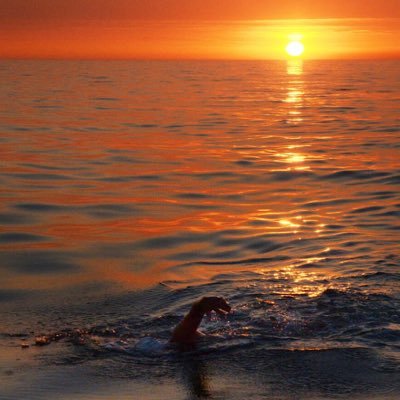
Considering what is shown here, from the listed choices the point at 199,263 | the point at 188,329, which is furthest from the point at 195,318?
the point at 199,263

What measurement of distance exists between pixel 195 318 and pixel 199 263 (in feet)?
11.8

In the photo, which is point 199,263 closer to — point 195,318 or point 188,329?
point 188,329

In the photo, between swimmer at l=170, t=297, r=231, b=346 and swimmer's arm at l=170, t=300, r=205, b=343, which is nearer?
swimmer at l=170, t=297, r=231, b=346

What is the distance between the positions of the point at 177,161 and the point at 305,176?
359cm

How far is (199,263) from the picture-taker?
35.7ft

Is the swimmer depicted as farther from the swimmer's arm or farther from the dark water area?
the dark water area

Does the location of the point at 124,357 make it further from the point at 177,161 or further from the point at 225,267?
the point at 177,161

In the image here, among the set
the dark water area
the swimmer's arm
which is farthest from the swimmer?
the dark water area

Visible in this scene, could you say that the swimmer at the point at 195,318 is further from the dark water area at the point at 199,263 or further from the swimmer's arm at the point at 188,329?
the dark water area at the point at 199,263

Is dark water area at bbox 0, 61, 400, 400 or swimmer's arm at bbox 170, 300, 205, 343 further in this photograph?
swimmer's arm at bbox 170, 300, 205, 343

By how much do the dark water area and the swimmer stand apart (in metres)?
0.16

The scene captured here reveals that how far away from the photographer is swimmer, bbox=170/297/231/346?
6.97 metres

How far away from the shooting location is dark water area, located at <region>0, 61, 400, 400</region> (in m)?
6.96

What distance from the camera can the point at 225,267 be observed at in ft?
34.7
